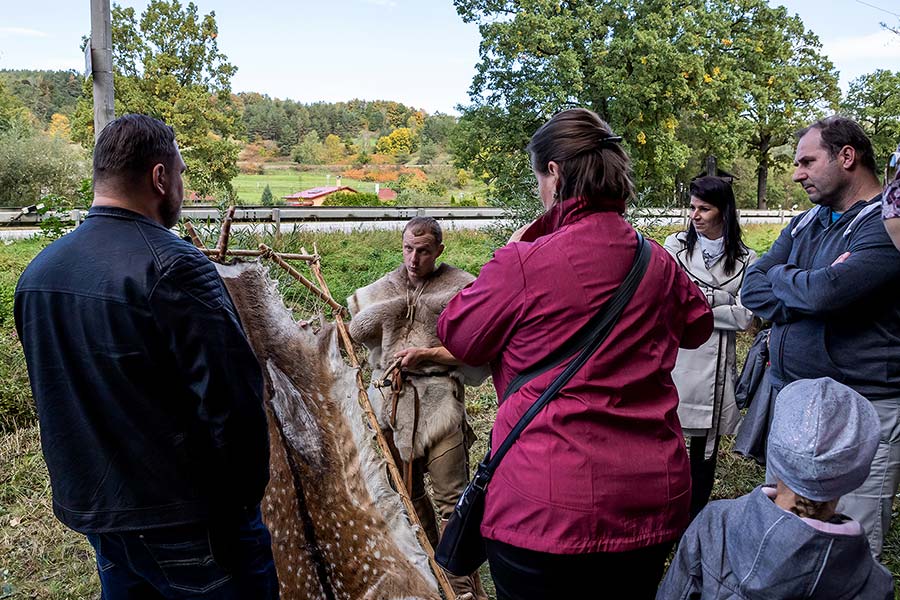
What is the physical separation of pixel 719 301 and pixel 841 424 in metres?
1.96

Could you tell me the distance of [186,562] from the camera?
177cm

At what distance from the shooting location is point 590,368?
1697 millimetres

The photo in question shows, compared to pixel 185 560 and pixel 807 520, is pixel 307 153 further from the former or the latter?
pixel 807 520

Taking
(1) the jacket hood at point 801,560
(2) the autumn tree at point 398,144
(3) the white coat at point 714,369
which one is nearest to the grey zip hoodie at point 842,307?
(3) the white coat at point 714,369

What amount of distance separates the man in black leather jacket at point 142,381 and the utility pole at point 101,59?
12.9 feet

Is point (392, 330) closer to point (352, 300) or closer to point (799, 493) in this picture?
point (352, 300)

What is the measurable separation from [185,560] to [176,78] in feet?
88.4

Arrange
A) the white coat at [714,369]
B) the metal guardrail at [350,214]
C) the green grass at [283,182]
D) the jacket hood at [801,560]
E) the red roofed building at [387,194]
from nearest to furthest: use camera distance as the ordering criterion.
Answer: the jacket hood at [801,560], the white coat at [714,369], the metal guardrail at [350,214], the green grass at [283,182], the red roofed building at [387,194]

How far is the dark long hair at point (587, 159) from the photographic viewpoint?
5.87ft

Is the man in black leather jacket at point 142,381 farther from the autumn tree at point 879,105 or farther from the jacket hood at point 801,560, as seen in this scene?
the autumn tree at point 879,105

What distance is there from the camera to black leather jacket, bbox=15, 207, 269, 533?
1649 millimetres

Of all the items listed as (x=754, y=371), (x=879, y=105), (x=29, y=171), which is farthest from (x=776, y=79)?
(x=754, y=371)

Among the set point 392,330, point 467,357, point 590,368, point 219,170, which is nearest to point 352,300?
point 392,330

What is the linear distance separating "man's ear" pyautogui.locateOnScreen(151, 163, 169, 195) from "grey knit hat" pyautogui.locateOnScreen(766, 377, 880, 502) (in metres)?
1.64
